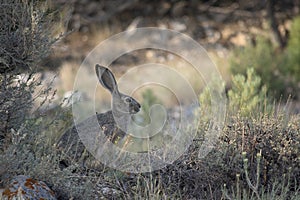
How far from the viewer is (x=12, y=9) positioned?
15.9 feet

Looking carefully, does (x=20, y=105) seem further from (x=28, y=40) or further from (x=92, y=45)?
(x=92, y=45)

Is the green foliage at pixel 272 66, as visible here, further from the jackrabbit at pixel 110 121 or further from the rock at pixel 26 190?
the rock at pixel 26 190

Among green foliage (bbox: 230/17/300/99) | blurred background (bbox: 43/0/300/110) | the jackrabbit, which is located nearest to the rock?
the jackrabbit

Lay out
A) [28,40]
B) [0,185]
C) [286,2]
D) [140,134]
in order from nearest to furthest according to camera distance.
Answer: [0,185] → [28,40] → [140,134] → [286,2]

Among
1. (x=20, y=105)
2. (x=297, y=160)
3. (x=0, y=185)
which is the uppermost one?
(x=20, y=105)

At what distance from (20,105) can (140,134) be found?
1.83 meters

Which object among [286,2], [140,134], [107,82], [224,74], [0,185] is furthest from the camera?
[286,2]

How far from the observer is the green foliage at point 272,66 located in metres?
10.3

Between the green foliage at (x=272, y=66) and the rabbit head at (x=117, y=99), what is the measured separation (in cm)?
478

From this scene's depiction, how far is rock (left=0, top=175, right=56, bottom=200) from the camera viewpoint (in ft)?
13.3

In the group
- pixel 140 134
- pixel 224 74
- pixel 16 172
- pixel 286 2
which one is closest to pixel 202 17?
pixel 286 2

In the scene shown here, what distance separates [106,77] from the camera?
5.62m

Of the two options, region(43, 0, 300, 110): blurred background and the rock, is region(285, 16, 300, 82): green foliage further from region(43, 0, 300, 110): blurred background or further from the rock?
the rock

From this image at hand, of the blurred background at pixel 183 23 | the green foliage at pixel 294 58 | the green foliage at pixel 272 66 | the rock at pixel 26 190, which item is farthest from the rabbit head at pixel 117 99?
the blurred background at pixel 183 23
